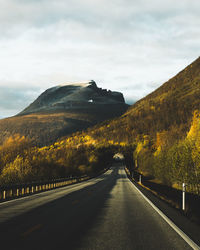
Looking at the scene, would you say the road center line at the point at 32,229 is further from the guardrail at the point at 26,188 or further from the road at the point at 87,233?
the guardrail at the point at 26,188

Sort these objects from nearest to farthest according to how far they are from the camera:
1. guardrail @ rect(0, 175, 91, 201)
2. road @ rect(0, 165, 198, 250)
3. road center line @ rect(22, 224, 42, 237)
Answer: road @ rect(0, 165, 198, 250) → road center line @ rect(22, 224, 42, 237) → guardrail @ rect(0, 175, 91, 201)

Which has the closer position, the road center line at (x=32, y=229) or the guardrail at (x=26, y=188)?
the road center line at (x=32, y=229)

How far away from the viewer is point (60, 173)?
62.7 metres

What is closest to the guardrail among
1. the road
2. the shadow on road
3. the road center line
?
the shadow on road

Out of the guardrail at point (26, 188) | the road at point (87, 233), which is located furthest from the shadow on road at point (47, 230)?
the guardrail at point (26, 188)

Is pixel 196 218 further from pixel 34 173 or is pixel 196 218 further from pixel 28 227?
pixel 34 173

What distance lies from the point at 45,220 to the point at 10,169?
2157cm

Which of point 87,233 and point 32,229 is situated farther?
point 32,229

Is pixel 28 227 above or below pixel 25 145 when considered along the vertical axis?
below

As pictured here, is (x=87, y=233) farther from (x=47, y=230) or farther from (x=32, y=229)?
(x=32, y=229)

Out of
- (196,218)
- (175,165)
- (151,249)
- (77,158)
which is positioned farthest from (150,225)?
(77,158)

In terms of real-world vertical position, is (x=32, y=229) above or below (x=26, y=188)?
above

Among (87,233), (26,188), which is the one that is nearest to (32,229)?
(87,233)

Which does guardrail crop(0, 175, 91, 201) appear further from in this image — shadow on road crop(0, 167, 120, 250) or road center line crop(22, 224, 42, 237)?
road center line crop(22, 224, 42, 237)
